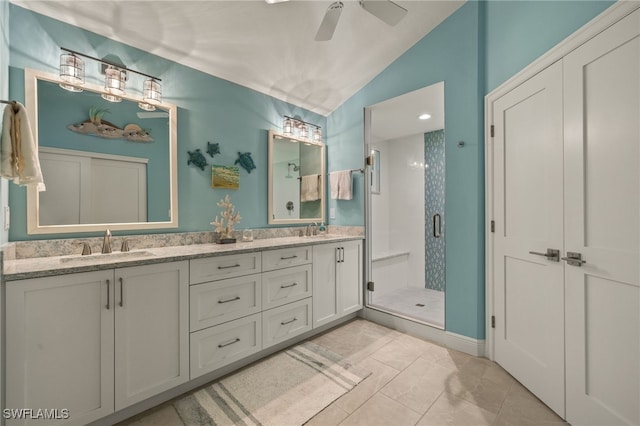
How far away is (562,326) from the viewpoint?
5.11 ft

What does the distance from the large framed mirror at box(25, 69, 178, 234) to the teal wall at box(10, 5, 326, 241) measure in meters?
0.07

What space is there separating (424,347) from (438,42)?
282 cm

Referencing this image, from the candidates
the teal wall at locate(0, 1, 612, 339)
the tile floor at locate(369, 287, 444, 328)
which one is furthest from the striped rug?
the teal wall at locate(0, 1, 612, 339)

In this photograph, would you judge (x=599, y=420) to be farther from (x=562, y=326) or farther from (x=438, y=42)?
(x=438, y=42)

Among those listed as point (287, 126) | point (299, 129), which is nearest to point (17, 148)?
point (287, 126)

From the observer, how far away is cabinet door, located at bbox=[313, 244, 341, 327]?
254cm

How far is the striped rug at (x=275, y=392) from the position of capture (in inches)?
61.8

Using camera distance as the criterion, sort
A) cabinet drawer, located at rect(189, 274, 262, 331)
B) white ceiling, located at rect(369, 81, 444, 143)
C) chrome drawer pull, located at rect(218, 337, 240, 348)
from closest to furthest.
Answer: cabinet drawer, located at rect(189, 274, 262, 331)
chrome drawer pull, located at rect(218, 337, 240, 348)
white ceiling, located at rect(369, 81, 444, 143)

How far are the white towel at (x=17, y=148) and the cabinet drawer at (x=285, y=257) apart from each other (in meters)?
1.38

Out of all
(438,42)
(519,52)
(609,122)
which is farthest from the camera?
(438,42)

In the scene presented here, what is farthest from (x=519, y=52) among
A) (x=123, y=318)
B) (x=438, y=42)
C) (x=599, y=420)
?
(x=123, y=318)

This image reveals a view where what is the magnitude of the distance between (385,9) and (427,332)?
268cm

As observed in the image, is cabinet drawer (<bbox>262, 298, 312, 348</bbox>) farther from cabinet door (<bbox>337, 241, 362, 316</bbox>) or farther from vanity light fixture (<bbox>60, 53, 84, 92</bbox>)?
vanity light fixture (<bbox>60, 53, 84, 92</bbox>)

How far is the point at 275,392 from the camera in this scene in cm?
179
